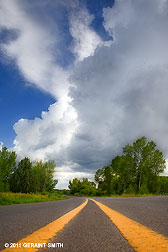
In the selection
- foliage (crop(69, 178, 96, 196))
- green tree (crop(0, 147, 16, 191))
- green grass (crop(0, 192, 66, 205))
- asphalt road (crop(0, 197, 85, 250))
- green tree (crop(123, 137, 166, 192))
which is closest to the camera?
asphalt road (crop(0, 197, 85, 250))

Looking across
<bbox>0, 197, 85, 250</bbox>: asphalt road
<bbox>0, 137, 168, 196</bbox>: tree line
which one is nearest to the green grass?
<bbox>0, 197, 85, 250</bbox>: asphalt road

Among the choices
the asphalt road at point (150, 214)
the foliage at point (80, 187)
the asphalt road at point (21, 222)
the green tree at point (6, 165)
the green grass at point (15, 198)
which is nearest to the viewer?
the asphalt road at point (21, 222)

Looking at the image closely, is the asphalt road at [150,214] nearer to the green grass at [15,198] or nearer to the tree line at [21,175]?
the green grass at [15,198]

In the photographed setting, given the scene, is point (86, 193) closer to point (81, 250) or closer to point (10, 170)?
point (10, 170)

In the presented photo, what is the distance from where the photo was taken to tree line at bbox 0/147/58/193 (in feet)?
168

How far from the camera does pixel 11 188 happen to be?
53094mm

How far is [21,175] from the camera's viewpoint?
52.3 metres

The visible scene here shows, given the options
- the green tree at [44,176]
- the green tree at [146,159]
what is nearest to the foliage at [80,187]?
the green tree at [44,176]

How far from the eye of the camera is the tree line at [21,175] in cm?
5134

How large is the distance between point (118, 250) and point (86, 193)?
84251 mm

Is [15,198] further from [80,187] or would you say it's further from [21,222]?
[80,187]

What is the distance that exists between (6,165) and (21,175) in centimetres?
514

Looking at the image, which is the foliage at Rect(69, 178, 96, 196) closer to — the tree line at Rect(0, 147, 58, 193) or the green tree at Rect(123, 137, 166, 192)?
the tree line at Rect(0, 147, 58, 193)

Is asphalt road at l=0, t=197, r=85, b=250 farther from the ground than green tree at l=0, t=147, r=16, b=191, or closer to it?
closer to it
